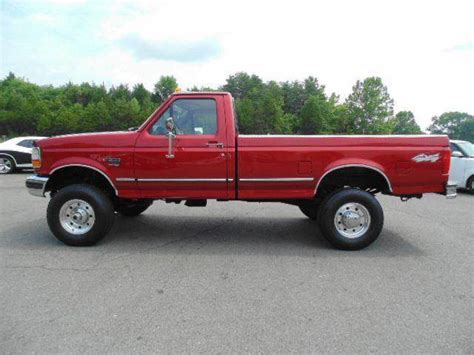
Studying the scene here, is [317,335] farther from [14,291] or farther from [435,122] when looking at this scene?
[435,122]

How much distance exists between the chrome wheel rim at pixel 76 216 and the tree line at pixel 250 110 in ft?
130

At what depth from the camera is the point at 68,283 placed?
378cm

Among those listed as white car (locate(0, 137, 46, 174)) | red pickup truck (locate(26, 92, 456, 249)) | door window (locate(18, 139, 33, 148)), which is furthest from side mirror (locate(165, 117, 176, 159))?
door window (locate(18, 139, 33, 148))

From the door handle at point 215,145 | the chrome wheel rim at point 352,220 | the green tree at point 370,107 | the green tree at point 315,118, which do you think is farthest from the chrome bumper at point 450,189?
the green tree at point 370,107

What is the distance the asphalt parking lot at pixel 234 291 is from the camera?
279 centimetres

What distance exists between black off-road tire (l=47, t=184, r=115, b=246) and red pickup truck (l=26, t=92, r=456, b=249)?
0.04 ft

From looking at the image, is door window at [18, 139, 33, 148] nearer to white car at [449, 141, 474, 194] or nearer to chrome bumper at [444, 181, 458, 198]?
chrome bumper at [444, 181, 458, 198]

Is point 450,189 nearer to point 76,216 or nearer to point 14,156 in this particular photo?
point 76,216

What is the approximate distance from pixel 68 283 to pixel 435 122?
128488mm

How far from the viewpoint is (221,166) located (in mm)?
4848

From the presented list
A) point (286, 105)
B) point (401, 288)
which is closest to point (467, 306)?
point (401, 288)

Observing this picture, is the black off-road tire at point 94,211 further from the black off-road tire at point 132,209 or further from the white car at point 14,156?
the white car at point 14,156

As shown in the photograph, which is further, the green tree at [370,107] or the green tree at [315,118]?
the green tree at [315,118]

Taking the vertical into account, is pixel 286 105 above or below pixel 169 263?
above
